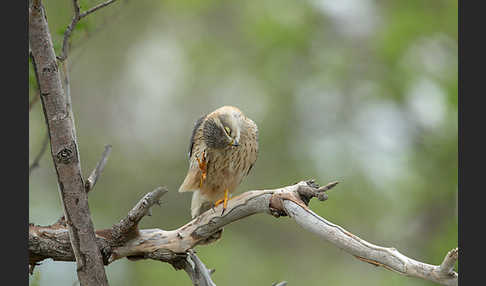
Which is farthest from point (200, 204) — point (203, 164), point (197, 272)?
point (197, 272)

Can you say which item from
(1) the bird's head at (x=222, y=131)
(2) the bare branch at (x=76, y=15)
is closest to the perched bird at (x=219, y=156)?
(1) the bird's head at (x=222, y=131)

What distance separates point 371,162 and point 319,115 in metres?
1.24

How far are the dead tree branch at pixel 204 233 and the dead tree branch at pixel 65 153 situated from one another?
0.79 feet

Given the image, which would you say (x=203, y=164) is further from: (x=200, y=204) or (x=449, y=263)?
(x=449, y=263)

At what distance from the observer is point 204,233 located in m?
3.62

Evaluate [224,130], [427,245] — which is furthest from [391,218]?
[224,130]

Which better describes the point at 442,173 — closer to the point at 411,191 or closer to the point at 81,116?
the point at 411,191

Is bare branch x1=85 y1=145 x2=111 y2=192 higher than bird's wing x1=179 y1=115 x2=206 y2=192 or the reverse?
the reverse

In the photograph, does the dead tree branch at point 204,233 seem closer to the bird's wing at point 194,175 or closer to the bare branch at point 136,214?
the bare branch at point 136,214

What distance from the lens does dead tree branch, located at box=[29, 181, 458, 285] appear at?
112 inches

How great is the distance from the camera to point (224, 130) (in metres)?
3.99

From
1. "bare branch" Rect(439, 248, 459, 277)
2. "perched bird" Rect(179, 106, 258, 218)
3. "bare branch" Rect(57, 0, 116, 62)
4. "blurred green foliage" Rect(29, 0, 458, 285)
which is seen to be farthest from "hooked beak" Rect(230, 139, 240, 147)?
"blurred green foliage" Rect(29, 0, 458, 285)

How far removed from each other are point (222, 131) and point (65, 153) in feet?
4.23

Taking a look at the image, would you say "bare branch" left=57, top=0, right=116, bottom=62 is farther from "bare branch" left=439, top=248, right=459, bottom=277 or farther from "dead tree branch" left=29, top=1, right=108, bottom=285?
"bare branch" left=439, top=248, right=459, bottom=277
